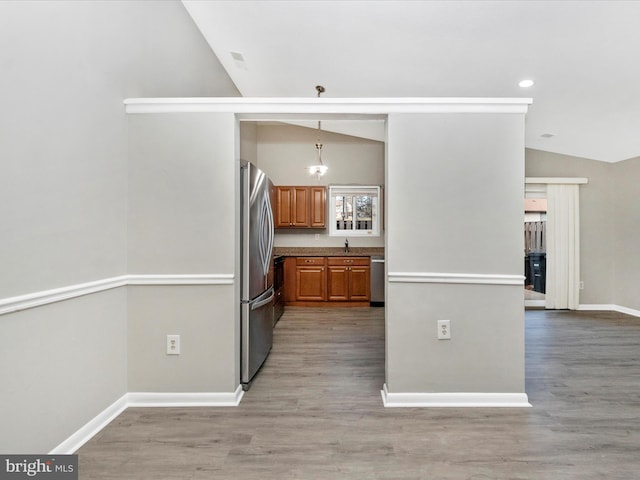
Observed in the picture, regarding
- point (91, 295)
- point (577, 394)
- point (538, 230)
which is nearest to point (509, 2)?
point (577, 394)

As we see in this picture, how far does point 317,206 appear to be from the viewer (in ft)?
19.4

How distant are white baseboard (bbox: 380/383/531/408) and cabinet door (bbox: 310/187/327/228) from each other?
12.9 ft

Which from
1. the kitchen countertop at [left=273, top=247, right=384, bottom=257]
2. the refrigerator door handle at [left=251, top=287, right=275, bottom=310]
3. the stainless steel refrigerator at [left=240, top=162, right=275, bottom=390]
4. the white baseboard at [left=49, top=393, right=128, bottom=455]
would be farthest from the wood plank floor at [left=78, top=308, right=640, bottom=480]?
the kitchen countertop at [left=273, top=247, right=384, bottom=257]

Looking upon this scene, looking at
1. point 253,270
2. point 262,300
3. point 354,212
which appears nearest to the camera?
point 253,270

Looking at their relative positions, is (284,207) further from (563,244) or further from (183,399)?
(563,244)

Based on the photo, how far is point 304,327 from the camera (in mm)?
4281

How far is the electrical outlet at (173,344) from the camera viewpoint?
2293mm

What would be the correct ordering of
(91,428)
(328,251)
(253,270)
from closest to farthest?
(91,428) < (253,270) < (328,251)

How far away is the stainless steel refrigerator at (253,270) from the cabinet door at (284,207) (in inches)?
111

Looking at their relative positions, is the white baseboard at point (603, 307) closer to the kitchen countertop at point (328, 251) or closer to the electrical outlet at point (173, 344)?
the kitchen countertop at point (328, 251)

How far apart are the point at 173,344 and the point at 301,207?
13.0ft

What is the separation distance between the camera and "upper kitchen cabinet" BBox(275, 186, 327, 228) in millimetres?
5898

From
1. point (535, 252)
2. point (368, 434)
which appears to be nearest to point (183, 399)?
point (368, 434)

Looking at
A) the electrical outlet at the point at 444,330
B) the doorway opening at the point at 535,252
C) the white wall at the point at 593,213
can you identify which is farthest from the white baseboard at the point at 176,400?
the doorway opening at the point at 535,252
